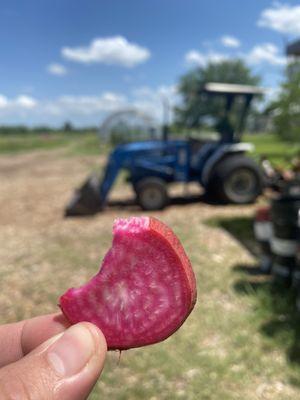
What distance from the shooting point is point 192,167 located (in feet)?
32.4

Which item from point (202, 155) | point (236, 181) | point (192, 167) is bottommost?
point (236, 181)

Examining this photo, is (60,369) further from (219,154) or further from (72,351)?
(219,154)

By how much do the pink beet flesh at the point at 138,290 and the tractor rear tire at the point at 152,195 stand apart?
25.1 ft

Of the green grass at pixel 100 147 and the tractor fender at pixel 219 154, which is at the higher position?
the tractor fender at pixel 219 154

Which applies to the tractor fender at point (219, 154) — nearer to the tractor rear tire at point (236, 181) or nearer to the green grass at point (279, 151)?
the tractor rear tire at point (236, 181)

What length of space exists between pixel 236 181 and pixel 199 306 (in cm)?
525

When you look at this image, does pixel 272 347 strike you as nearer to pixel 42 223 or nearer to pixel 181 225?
pixel 181 225

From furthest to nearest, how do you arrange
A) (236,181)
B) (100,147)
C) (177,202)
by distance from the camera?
(100,147) → (177,202) → (236,181)

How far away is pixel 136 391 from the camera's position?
345cm

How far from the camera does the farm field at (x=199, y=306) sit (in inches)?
137

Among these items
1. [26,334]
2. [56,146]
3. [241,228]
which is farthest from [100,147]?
[26,334]

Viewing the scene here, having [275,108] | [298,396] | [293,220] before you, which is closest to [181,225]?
[275,108]

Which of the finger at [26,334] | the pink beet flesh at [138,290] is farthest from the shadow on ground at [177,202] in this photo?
the pink beet flesh at [138,290]

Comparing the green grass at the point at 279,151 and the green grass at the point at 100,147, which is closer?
the green grass at the point at 279,151
